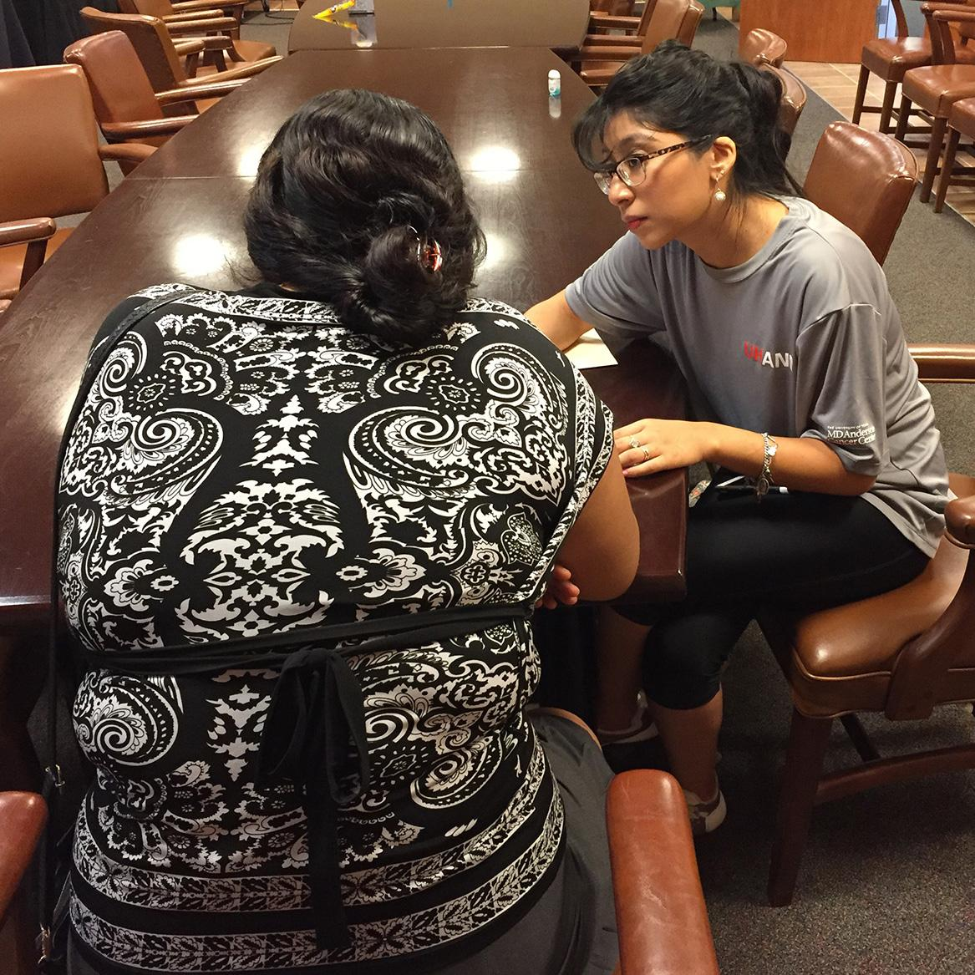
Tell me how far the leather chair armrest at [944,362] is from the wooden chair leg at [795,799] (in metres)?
0.58

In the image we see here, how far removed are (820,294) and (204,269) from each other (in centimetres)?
110

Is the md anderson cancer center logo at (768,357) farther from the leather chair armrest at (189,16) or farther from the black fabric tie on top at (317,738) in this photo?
the leather chair armrest at (189,16)

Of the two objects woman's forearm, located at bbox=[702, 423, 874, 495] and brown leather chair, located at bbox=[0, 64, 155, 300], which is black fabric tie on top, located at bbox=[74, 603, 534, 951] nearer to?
woman's forearm, located at bbox=[702, 423, 874, 495]

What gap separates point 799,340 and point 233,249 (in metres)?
1.10

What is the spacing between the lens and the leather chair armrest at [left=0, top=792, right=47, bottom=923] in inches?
30.7

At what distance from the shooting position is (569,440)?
2.86 feet

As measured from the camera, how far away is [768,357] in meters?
1.29

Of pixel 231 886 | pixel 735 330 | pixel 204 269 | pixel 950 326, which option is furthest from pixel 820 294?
pixel 950 326

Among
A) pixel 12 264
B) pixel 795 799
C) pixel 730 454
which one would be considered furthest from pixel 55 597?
pixel 12 264

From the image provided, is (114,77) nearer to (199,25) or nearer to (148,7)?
(199,25)

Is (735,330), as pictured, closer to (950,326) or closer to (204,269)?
(204,269)

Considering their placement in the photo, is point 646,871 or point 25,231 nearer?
point 646,871

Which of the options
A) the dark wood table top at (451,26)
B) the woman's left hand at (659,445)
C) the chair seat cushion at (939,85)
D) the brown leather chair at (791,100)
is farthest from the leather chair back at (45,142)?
the chair seat cushion at (939,85)

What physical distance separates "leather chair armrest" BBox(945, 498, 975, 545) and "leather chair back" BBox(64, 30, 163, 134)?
278 cm
